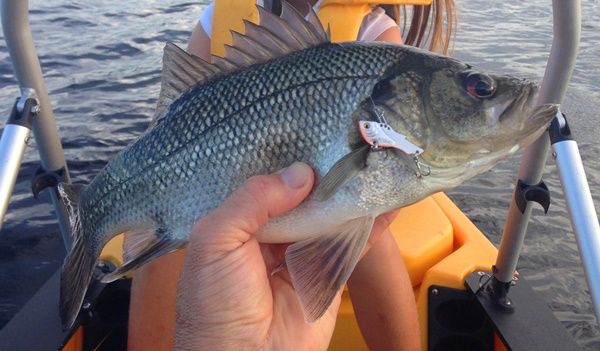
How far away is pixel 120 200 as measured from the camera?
1796 millimetres

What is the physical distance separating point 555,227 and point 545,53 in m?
4.20

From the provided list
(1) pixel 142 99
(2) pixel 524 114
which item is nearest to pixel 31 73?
(2) pixel 524 114

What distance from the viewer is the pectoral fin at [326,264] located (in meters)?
1.60

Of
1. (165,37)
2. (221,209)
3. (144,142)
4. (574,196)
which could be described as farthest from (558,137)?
(165,37)

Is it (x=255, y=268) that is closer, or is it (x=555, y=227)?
(x=255, y=268)

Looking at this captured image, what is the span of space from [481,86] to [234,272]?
91cm

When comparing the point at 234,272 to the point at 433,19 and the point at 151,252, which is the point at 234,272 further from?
the point at 433,19

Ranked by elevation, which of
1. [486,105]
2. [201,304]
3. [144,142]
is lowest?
[201,304]

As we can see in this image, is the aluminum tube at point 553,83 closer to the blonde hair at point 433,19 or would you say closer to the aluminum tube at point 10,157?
the blonde hair at point 433,19

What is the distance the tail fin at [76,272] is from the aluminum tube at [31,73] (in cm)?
76

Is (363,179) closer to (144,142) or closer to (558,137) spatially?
(144,142)

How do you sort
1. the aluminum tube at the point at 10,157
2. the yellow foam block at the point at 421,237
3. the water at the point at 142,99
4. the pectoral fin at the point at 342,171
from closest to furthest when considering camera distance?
the pectoral fin at the point at 342,171 < the aluminum tube at the point at 10,157 < the yellow foam block at the point at 421,237 < the water at the point at 142,99

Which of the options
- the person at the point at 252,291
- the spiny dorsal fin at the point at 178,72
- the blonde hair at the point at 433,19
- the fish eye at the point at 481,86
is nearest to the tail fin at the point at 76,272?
the person at the point at 252,291

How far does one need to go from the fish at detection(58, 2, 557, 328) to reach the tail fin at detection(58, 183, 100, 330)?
0.66 ft
